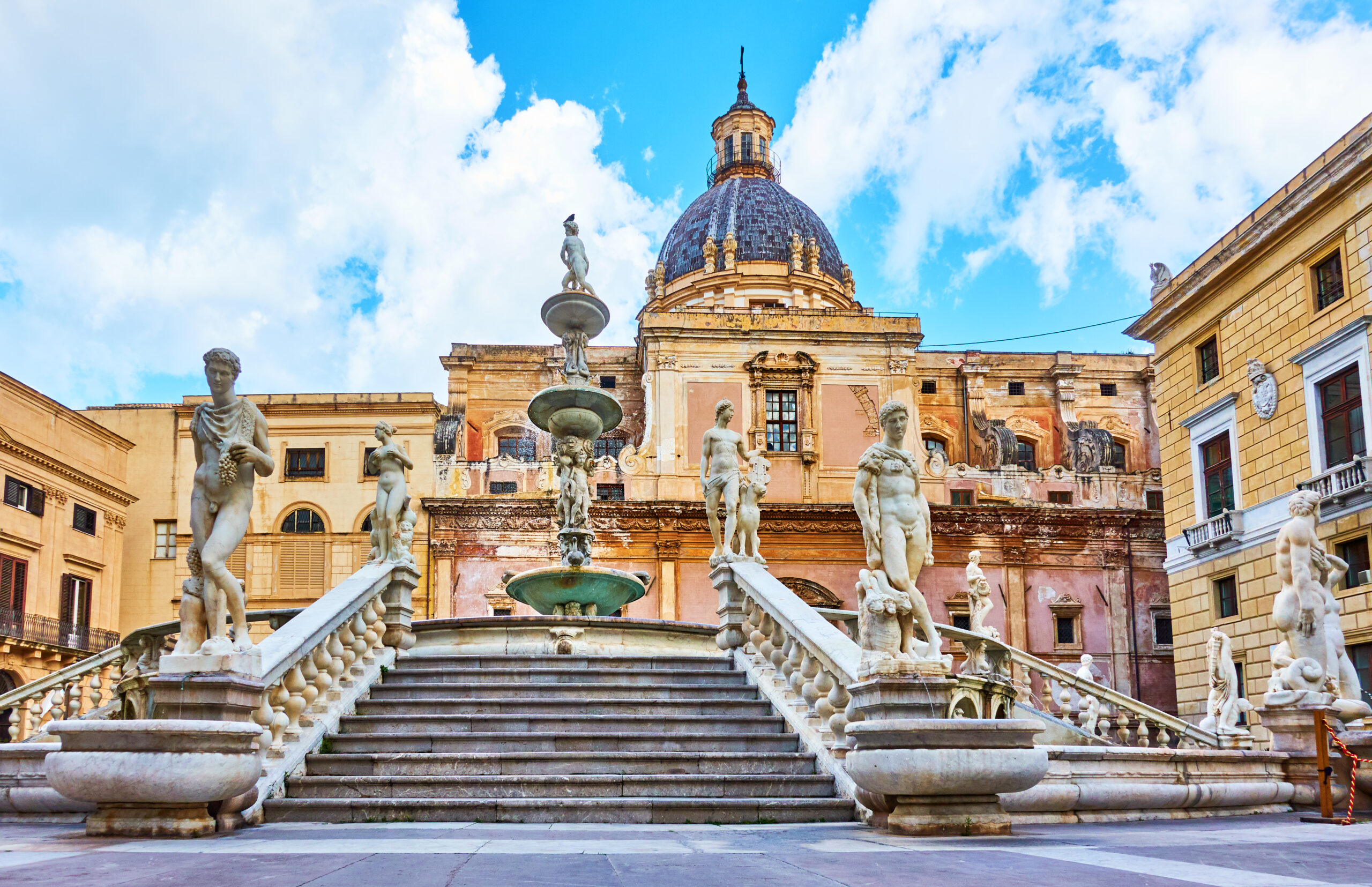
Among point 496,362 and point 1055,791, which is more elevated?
point 496,362

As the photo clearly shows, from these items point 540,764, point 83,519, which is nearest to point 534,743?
point 540,764

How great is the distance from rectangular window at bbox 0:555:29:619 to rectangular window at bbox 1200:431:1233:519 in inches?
1175

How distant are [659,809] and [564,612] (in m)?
7.50

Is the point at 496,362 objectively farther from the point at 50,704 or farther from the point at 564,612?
the point at 50,704

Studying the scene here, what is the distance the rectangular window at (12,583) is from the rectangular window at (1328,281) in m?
31.8

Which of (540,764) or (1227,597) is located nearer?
(540,764)

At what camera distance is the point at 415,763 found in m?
8.89

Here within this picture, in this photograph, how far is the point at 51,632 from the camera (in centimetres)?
3347

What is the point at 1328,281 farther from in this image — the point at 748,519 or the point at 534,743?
the point at 534,743

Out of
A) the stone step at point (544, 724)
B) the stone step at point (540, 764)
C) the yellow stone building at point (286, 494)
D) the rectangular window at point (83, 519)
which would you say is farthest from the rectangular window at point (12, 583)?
the stone step at point (540, 764)

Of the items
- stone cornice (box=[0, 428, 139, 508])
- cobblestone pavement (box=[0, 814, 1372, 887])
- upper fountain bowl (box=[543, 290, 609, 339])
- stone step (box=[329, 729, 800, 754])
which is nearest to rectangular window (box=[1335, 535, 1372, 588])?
upper fountain bowl (box=[543, 290, 609, 339])

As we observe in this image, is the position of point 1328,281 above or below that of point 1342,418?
above

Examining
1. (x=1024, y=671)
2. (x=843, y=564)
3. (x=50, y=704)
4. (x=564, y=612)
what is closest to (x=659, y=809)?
(x=50, y=704)

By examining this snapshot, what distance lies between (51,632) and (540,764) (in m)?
29.6
